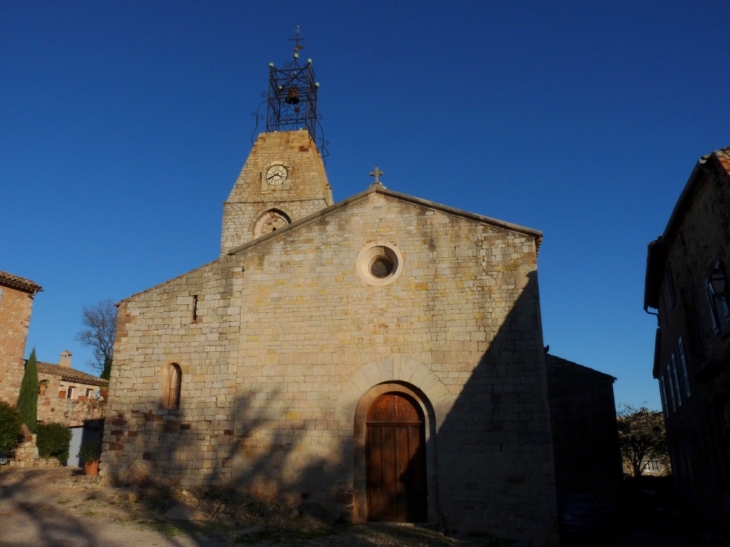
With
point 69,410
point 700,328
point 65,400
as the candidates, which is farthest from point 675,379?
point 65,400

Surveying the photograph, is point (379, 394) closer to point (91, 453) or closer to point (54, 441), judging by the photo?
point (91, 453)

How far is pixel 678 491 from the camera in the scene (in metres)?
18.5

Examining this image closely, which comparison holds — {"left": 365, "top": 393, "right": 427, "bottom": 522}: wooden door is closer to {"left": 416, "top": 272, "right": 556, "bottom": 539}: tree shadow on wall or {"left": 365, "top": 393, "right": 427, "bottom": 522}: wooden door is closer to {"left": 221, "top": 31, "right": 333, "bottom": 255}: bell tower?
{"left": 416, "top": 272, "right": 556, "bottom": 539}: tree shadow on wall

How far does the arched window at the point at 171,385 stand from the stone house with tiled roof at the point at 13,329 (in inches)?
491

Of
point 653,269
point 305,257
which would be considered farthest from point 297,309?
point 653,269

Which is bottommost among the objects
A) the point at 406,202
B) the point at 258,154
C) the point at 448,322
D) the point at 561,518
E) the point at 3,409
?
the point at 561,518

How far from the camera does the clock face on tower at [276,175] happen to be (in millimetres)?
25203

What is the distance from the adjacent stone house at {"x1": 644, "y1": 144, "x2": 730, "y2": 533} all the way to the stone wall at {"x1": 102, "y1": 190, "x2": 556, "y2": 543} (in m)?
3.28

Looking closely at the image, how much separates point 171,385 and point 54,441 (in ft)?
48.2

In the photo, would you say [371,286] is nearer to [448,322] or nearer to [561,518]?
[448,322]

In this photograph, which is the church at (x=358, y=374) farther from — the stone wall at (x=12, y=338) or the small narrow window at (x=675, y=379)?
the stone wall at (x=12, y=338)

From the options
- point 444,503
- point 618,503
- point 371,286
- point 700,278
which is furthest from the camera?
point 618,503

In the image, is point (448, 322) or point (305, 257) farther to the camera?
point (305, 257)

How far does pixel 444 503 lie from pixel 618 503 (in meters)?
8.20
